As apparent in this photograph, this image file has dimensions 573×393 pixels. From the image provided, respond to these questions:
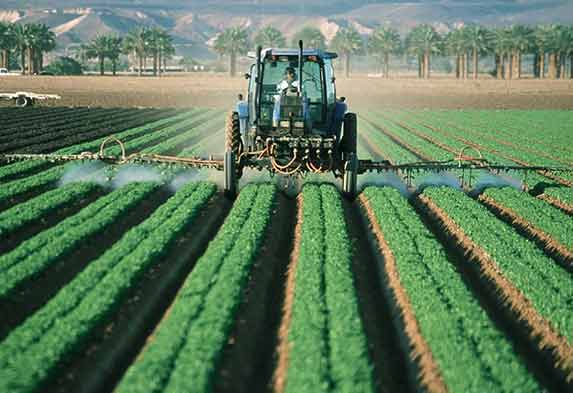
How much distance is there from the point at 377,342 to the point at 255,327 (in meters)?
1.33

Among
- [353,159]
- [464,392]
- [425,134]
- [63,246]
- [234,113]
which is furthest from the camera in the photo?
[425,134]

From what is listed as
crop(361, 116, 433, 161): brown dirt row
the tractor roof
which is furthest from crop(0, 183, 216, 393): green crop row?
crop(361, 116, 433, 161): brown dirt row

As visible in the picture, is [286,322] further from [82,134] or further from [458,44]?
[458,44]

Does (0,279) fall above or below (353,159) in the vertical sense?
below

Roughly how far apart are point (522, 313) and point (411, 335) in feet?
5.45

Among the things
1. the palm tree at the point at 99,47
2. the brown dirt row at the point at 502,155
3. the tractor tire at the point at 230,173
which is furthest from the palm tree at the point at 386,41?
the tractor tire at the point at 230,173

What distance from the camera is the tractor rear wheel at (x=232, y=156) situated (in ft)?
45.5

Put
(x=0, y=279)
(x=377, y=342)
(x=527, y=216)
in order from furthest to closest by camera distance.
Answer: (x=527, y=216) < (x=0, y=279) < (x=377, y=342)

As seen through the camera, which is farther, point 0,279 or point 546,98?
point 546,98

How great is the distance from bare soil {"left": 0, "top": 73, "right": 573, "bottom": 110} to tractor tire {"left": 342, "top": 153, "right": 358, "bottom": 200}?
1295 inches

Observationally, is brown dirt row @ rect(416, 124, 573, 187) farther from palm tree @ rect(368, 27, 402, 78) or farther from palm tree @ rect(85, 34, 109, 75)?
palm tree @ rect(368, 27, 402, 78)

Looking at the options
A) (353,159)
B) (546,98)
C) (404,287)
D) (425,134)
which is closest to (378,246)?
(404,287)

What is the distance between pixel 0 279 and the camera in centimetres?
854

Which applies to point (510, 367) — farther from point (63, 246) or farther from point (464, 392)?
point (63, 246)
